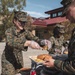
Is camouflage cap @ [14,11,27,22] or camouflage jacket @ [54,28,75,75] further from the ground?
camouflage cap @ [14,11,27,22]

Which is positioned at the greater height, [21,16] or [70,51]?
[21,16]

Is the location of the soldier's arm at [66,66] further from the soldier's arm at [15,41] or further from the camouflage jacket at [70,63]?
the soldier's arm at [15,41]

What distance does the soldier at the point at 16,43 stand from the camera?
3.86 m

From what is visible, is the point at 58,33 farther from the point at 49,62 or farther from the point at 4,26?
the point at 4,26

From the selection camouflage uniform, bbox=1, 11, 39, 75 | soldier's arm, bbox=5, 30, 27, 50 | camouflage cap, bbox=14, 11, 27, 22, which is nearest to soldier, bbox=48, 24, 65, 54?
camouflage uniform, bbox=1, 11, 39, 75

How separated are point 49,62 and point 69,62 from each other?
0.78 ft

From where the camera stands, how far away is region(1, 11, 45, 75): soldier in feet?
12.7

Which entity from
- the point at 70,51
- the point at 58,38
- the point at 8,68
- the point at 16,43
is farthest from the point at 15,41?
the point at 58,38

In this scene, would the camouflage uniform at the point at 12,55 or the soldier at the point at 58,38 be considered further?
the soldier at the point at 58,38

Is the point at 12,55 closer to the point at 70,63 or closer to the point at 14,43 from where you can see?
the point at 14,43

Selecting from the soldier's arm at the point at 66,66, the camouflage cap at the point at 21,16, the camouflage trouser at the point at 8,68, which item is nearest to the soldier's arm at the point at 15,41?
the camouflage cap at the point at 21,16

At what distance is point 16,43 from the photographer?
3.87 metres

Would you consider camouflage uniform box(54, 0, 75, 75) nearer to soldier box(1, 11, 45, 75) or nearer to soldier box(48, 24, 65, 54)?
soldier box(1, 11, 45, 75)

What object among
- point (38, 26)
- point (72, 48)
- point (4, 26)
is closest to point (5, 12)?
point (4, 26)
